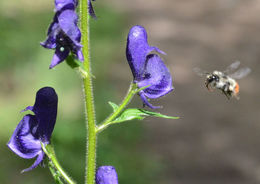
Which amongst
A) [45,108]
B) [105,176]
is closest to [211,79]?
[105,176]

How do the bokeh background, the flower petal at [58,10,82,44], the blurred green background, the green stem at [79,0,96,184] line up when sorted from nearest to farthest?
the flower petal at [58,10,82,44]
the green stem at [79,0,96,184]
the blurred green background
the bokeh background

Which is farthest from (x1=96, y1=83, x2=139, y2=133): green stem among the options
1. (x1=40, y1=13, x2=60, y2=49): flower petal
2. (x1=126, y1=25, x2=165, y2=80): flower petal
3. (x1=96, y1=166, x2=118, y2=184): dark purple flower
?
(x1=40, y1=13, x2=60, y2=49): flower petal

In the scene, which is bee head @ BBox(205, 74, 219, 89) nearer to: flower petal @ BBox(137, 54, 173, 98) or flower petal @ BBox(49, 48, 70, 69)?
flower petal @ BBox(137, 54, 173, 98)

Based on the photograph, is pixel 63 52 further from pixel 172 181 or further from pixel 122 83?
pixel 122 83

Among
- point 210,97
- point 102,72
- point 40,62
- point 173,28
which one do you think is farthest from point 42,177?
point 173,28

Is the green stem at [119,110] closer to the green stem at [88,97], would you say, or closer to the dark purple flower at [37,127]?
the green stem at [88,97]
